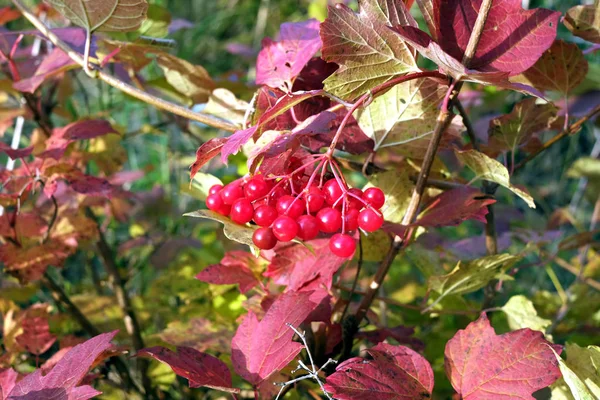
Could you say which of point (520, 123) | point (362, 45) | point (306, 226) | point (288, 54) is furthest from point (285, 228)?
point (520, 123)

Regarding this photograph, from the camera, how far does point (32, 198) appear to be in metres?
1.43

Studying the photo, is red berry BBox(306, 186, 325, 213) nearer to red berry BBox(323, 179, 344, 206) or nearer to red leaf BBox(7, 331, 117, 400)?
red berry BBox(323, 179, 344, 206)

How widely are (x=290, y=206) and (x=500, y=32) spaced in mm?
354

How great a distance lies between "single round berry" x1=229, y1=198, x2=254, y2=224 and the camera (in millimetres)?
738

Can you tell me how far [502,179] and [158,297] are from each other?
3.62ft

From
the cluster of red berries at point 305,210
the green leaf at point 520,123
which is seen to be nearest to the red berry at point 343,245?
the cluster of red berries at point 305,210

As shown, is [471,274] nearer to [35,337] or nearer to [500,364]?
[500,364]

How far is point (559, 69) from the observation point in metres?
0.94

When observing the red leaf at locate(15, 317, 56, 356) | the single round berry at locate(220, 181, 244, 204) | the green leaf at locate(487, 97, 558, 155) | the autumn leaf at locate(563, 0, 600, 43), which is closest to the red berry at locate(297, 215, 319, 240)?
the single round berry at locate(220, 181, 244, 204)

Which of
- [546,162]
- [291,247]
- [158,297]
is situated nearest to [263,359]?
[291,247]

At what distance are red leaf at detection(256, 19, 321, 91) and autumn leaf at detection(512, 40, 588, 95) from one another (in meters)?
0.35

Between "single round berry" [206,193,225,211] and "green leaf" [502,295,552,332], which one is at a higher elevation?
"single round berry" [206,193,225,211]

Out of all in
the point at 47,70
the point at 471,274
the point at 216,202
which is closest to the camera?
the point at 216,202

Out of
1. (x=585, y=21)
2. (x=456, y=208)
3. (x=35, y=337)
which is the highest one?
(x=585, y=21)
